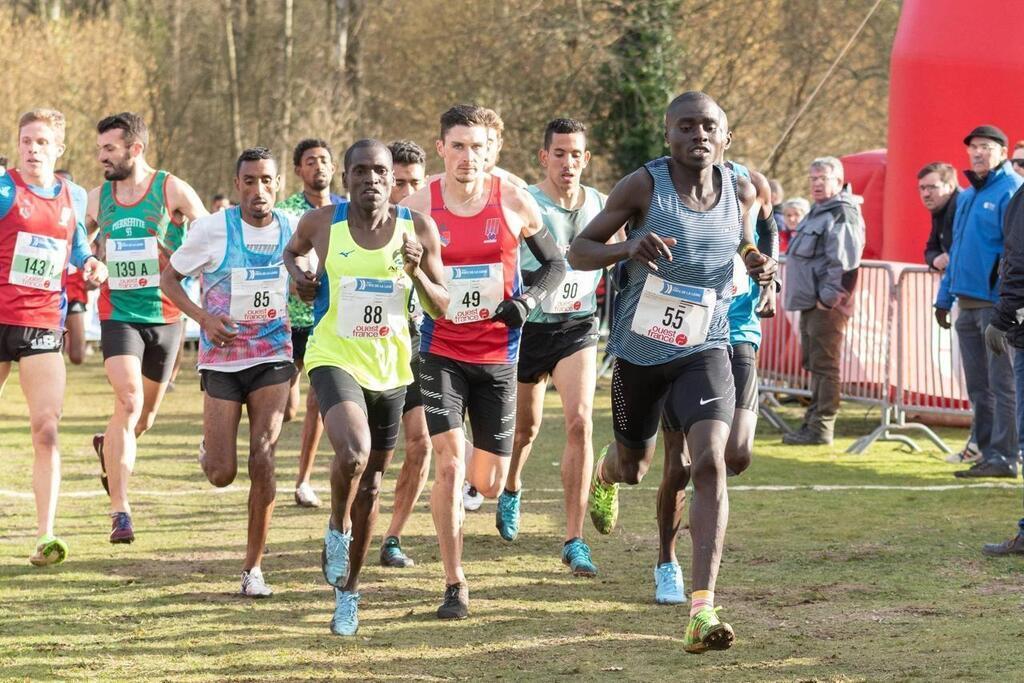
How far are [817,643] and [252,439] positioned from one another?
2.76 metres

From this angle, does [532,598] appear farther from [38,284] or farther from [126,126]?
[126,126]

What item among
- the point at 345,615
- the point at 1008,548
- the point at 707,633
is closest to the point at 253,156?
the point at 345,615

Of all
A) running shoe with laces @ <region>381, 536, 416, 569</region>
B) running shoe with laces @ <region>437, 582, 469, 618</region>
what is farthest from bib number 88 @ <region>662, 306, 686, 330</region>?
running shoe with laces @ <region>381, 536, 416, 569</region>

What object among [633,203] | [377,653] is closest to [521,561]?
[377,653]

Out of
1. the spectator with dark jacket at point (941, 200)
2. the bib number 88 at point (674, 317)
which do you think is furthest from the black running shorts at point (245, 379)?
the spectator with dark jacket at point (941, 200)

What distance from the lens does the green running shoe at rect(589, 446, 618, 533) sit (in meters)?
7.92

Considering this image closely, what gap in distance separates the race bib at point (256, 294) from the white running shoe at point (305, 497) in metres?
2.50

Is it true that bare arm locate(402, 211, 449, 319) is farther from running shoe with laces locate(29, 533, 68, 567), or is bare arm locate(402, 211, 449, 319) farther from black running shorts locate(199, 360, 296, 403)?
running shoe with laces locate(29, 533, 68, 567)

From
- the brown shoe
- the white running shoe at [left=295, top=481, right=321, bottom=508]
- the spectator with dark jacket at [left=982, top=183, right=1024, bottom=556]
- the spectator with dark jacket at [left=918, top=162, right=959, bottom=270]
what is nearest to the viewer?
the spectator with dark jacket at [left=982, top=183, right=1024, bottom=556]

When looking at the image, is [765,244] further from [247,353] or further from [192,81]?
[192,81]

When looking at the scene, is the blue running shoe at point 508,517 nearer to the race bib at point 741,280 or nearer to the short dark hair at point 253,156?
the race bib at point 741,280

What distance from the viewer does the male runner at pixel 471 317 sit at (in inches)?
276

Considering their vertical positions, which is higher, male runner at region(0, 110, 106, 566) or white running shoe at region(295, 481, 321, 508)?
male runner at region(0, 110, 106, 566)

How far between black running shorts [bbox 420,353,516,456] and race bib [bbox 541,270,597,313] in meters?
0.98
